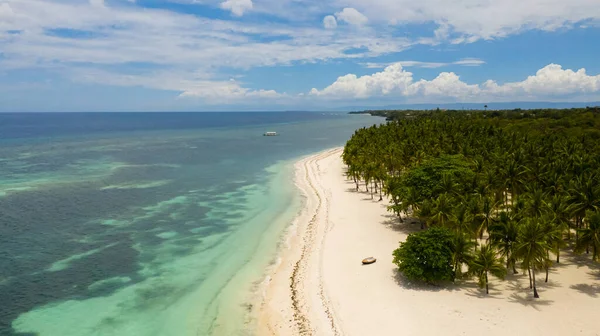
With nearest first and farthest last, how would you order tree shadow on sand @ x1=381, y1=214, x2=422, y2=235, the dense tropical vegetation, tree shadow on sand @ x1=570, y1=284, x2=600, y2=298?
tree shadow on sand @ x1=570, y1=284, x2=600, y2=298 → the dense tropical vegetation → tree shadow on sand @ x1=381, y1=214, x2=422, y2=235

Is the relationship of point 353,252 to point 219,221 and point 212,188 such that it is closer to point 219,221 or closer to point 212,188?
point 219,221

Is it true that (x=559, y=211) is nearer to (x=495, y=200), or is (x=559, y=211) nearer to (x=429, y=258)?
(x=495, y=200)

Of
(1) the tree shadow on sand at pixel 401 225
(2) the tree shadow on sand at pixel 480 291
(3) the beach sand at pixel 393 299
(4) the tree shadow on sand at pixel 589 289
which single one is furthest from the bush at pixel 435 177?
(4) the tree shadow on sand at pixel 589 289

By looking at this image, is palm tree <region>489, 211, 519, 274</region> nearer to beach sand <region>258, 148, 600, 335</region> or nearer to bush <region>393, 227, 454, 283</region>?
beach sand <region>258, 148, 600, 335</region>

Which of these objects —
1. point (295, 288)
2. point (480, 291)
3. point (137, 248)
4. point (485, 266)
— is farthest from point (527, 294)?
point (137, 248)

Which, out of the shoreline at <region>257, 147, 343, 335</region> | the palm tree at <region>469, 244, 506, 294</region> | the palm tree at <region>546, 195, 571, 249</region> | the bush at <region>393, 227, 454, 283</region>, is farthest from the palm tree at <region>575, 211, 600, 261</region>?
the shoreline at <region>257, 147, 343, 335</region>

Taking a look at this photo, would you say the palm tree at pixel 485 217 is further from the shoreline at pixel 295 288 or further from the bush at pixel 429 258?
the shoreline at pixel 295 288

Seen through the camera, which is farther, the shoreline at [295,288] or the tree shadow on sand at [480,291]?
the tree shadow on sand at [480,291]
